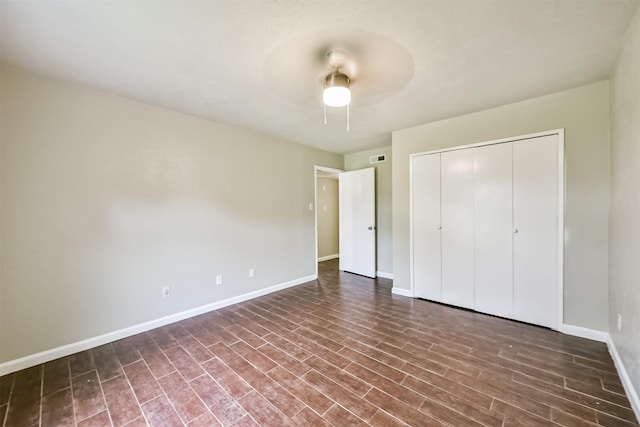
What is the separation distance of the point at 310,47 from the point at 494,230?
9.22 feet

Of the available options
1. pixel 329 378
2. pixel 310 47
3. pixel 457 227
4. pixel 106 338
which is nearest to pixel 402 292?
pixel 457 227

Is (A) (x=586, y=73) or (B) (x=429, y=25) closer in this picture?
(B) (x=429, y=25)

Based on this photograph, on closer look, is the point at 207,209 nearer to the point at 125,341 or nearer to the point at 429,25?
the point at 125,341

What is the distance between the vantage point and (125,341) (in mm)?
2475

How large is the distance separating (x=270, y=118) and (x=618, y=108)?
3287mm

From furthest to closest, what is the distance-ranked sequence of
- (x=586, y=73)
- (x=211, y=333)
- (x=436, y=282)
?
(x=436, y=282) < (x=211, y=333) < (x=586, y=73)

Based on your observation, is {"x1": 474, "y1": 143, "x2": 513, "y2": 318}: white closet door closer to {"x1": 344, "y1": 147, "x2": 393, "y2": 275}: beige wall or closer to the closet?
the closet

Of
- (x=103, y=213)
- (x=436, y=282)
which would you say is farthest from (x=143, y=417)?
(x=436, y=282)

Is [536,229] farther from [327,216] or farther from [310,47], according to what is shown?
[327,216]

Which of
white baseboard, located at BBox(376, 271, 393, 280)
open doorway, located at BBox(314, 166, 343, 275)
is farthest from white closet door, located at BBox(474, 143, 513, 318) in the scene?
open doorway, located at BBox(314, 166, 343, 275)

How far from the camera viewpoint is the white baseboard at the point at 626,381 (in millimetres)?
1527

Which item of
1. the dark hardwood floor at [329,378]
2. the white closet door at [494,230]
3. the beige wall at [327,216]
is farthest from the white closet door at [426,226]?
the beige wall at [327,216]

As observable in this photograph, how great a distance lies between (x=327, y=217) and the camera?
657 cm

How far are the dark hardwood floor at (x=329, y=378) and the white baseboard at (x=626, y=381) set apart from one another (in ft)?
0.13
